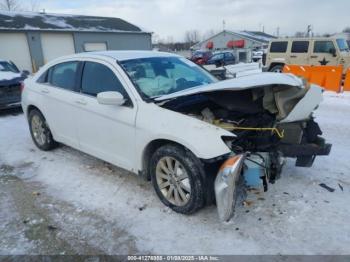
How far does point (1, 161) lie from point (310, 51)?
1293 centimetres

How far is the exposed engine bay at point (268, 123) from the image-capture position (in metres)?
3.44

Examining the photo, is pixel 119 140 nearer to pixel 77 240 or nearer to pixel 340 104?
pixel 77 240

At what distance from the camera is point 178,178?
3.37m

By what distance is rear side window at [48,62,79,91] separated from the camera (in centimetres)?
455

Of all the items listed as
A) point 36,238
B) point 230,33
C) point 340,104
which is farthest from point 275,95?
point 230,33

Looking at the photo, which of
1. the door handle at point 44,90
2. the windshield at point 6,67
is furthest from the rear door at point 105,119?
the windshield at point 6,67

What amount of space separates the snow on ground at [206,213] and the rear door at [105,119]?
0.45 meters

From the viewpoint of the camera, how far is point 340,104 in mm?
8828

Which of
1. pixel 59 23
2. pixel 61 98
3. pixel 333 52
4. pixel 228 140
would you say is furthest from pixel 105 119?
pixel 59 23

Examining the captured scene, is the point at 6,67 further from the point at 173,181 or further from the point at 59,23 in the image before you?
the point at 59,23

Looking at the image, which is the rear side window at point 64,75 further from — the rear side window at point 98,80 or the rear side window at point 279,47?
the rear side window at point 279,47

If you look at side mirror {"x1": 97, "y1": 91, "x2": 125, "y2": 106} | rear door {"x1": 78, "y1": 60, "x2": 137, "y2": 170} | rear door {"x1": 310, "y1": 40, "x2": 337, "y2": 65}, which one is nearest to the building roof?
rear door {"x1": 310, "y1": 40, "x2": 337, "y2": 65}

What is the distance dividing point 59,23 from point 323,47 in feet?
67.5

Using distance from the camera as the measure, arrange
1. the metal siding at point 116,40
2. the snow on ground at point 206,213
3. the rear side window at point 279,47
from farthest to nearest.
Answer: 1. the metal siding at point 116,40
2. the rear side window at point 279,47
3. the snow on ground at point 206,213
